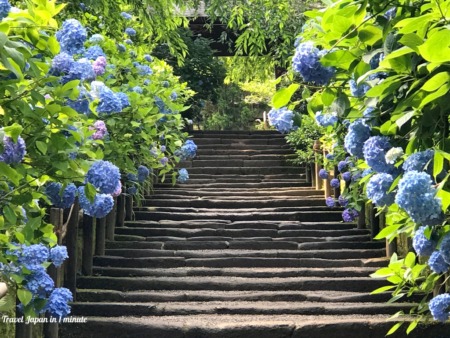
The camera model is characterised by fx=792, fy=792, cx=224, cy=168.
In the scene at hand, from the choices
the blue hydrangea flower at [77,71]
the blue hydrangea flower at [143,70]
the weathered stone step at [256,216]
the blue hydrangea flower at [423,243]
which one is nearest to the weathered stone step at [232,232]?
the weathered stone step at [256,216]

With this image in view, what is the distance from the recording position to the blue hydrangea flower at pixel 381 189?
→ 6.49 ft

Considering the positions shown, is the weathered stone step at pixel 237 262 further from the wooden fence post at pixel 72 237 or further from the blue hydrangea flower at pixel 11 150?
the blue hydrangea flower at pixel 11 150

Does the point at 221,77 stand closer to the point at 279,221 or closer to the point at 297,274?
the point at 279,221

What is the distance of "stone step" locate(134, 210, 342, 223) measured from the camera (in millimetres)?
8078

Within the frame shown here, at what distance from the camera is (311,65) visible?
195 centimetres

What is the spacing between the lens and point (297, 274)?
6410 mm

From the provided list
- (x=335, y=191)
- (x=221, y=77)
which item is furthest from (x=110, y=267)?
(x=221, y=77)

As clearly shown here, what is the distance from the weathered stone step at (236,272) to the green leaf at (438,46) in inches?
202

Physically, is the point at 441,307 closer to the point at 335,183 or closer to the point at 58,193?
the point at 58,193

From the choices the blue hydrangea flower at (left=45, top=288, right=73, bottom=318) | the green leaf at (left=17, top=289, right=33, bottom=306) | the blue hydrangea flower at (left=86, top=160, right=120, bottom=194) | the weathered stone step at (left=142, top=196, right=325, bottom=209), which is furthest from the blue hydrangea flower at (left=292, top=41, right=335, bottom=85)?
the weathered stone step at (left=142, top=196, right=325, bottom=209)

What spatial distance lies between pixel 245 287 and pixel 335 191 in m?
2.40

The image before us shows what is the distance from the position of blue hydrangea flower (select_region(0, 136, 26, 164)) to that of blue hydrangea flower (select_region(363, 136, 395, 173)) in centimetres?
87

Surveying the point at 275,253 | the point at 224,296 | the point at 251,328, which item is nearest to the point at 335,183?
the point at 275,253

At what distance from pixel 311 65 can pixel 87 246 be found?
4.39 m
